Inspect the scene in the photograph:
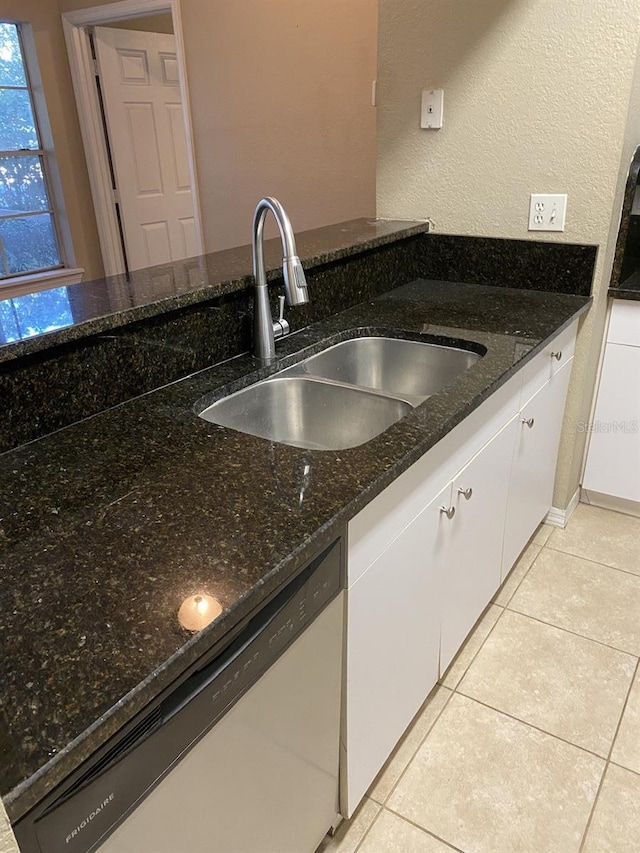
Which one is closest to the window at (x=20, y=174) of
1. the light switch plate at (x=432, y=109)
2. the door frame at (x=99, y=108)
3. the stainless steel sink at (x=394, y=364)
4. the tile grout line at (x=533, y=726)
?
the door frame at (x=99, y=108)

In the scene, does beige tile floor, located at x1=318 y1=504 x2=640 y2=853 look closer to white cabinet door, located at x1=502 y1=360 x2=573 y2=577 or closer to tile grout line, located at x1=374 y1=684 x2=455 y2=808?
tile grout line, located at x1=374 y1=684 x2=455 y2=808

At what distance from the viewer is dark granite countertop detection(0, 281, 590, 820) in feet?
2.14

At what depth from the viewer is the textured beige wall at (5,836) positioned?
1.67 feet

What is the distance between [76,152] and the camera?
14.5ft

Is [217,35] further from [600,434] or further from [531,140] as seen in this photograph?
[600,434]

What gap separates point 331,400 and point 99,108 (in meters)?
3.71

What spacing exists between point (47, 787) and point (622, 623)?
1.84 m

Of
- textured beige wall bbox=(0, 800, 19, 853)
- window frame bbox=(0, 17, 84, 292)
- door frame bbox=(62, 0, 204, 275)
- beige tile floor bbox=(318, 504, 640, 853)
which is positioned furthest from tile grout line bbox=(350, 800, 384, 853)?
window frame bbox=(0, 17, 84, 292)

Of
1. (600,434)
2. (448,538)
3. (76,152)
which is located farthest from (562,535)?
(76,152)

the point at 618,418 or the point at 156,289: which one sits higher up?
the point at 156,289

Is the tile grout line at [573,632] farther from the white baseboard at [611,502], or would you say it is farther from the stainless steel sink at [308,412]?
the stainless steel sink at [308,412]

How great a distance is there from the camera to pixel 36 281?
14.2 feet
